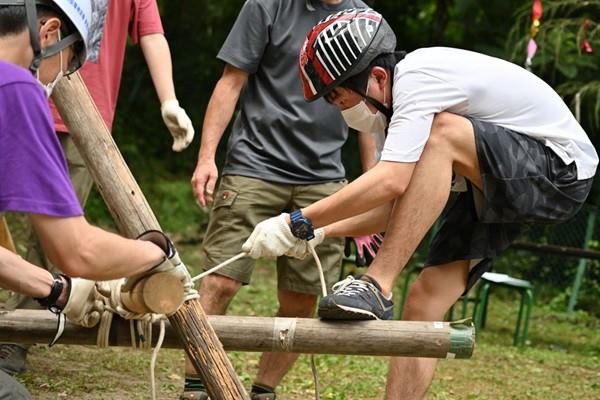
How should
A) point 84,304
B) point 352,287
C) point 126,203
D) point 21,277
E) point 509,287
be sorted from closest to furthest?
point 21,277 → point 84,304 → point 352,287 → point 126,203 → point 509,287

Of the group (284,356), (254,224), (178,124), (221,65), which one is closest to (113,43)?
(178,124)

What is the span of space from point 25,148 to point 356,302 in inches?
56.5

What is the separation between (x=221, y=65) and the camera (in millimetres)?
13828

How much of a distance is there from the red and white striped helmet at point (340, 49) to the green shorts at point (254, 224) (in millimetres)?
1243

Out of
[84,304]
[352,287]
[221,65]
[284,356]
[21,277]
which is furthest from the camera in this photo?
[221,65]

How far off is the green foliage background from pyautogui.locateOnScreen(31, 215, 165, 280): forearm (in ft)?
25.9

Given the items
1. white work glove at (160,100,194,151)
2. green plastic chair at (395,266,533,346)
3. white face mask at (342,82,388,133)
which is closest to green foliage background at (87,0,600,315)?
green plastic chair at (395,266,533,346)

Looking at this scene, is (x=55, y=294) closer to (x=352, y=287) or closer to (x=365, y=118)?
(x=352, y=287)

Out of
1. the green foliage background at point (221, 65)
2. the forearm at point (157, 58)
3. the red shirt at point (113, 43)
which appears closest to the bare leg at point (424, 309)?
the forearm at point (157, 58)

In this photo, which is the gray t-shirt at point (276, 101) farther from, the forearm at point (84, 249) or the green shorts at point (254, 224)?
the forearm at point (84, 249)

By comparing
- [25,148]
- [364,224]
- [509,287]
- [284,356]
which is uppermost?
[25,148]

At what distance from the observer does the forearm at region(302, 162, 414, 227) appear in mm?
4043

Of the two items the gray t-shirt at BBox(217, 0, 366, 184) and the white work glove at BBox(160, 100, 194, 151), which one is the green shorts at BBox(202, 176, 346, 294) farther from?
the white work glove at BBox(160, 100, 194, 151)

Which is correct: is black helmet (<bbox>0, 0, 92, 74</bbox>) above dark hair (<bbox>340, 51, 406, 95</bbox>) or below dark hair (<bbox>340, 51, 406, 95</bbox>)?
above
